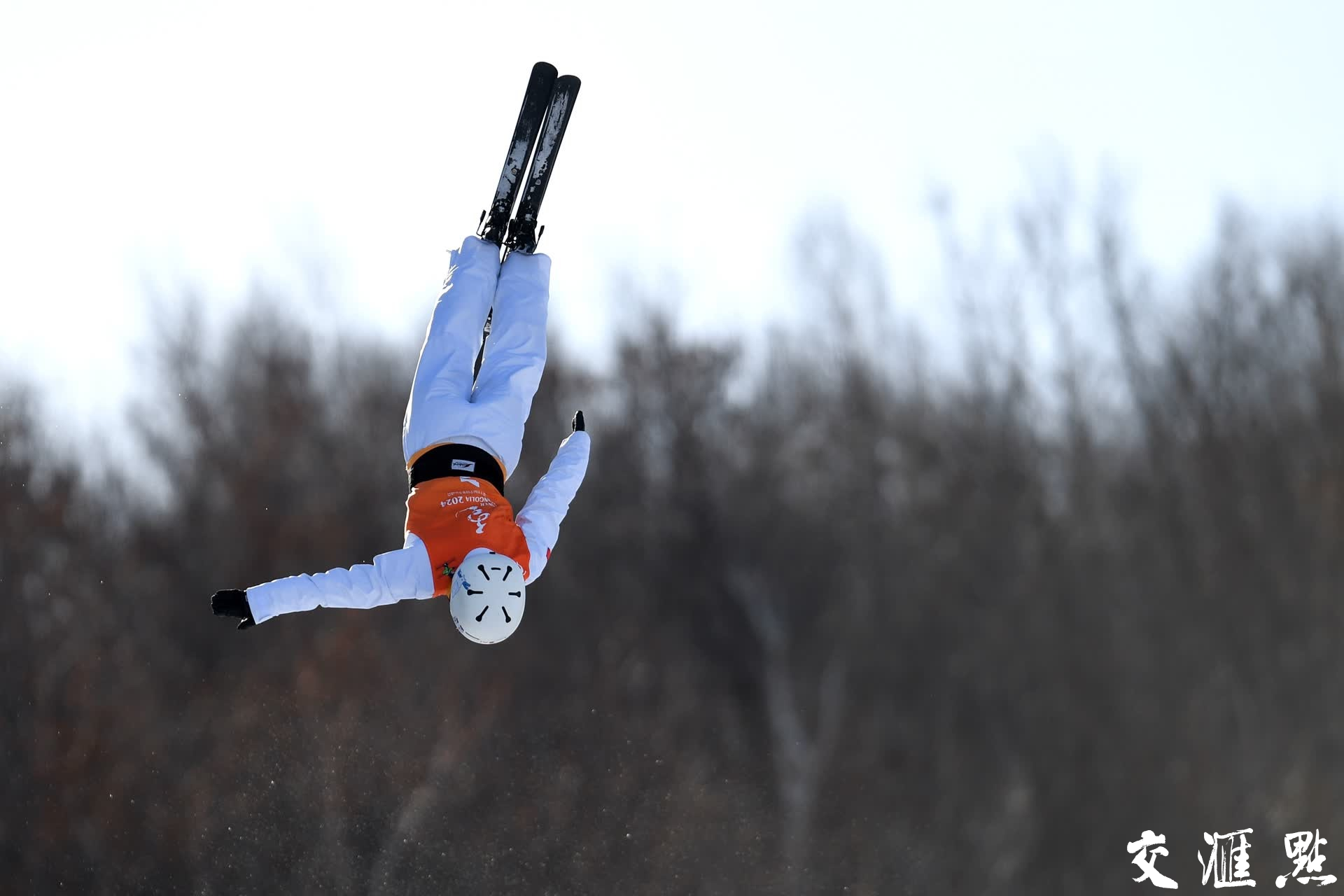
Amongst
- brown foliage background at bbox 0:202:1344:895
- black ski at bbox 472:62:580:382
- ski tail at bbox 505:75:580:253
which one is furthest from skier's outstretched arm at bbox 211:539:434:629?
brown foliage background at bbox 0:202:1344:895

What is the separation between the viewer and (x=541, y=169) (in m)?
6.67

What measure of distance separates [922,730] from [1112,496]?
6.41 meters

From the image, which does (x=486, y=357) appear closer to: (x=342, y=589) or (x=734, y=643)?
(x=342, y=589)

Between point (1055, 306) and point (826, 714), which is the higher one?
point (1055, 306)

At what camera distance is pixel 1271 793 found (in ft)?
77.5

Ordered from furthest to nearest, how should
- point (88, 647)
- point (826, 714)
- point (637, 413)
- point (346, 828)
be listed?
1. point (637, 413)
2. point (826, 714)
3. point (88, 647)
4. point (346, 828)

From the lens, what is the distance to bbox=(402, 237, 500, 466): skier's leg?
6270 mm

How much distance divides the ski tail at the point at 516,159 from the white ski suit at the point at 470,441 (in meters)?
0.09

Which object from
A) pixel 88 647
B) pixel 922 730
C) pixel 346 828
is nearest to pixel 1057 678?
pixel 922 730

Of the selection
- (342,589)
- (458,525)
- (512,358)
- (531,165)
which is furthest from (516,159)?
(342,589)

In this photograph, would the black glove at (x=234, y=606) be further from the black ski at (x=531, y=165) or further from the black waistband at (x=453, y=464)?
the black ski at (x=531, y=165)

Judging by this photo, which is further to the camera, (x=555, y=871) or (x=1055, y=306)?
(x=1055, y=306)

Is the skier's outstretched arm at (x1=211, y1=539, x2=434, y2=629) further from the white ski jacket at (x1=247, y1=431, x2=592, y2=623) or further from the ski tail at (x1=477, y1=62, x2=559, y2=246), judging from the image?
the ski tail at (x1=477, y1=62, x2=559, y2=246)

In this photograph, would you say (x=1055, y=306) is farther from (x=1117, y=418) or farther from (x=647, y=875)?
(x=647, y=875)
